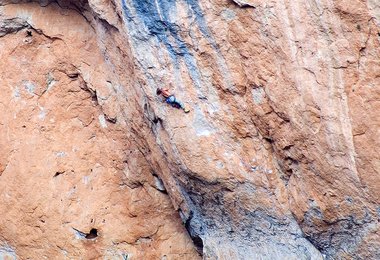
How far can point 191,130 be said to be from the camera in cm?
352

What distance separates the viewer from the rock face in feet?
9.96

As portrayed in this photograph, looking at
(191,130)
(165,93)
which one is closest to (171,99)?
(165,93)

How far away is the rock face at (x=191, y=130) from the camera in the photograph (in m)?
3.04

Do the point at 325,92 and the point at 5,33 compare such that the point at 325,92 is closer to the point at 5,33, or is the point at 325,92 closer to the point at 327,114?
the point at 327,114

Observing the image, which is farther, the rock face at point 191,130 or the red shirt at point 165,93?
the red shirt at point 165,93

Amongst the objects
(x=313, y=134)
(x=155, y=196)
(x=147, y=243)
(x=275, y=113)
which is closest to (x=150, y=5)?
(x=275, y=113)

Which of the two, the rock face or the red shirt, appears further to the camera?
the red shirt

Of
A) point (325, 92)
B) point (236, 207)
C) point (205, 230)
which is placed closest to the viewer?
point (325, 92)

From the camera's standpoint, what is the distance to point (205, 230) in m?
3.90

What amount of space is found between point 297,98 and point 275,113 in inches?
7.3

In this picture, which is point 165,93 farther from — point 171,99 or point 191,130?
point 191,130

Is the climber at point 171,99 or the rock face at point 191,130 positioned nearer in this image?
the rock face at point 191,130

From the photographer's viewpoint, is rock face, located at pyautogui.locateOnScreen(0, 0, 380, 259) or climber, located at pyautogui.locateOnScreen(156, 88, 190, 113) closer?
rock face, located at pyautogui.locateOnScreen(0, 0, 380, 259)

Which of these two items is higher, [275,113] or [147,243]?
[275,113]
